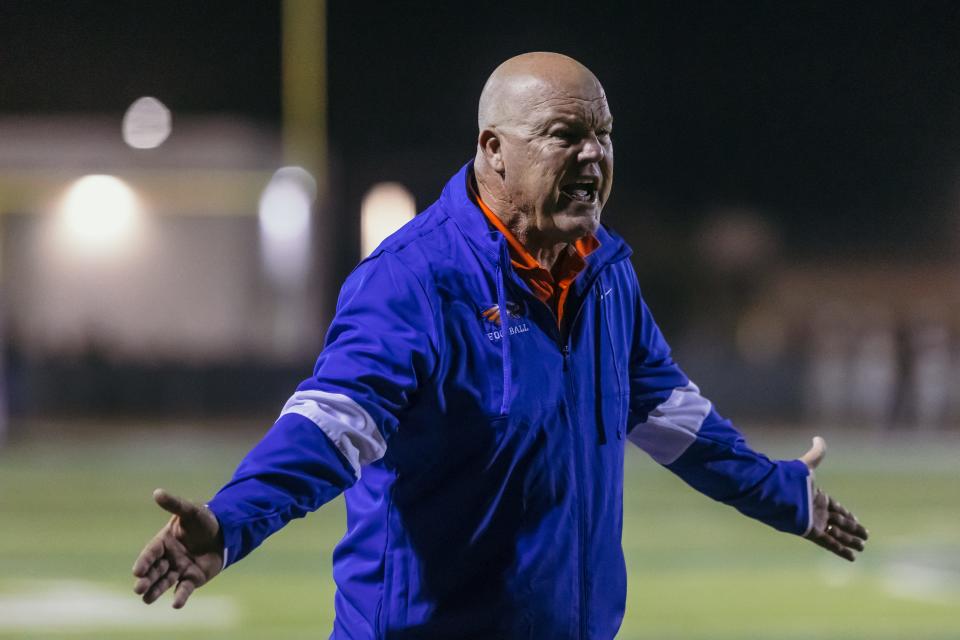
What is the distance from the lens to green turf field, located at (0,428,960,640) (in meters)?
7.71

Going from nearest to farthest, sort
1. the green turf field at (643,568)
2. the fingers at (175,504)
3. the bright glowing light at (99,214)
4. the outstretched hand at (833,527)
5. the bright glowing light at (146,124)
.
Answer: the fingers at (175,504) < the outstretched hand at (833,527) < the green turf field at (643,568) < the bright glowing light at (146,124) < the bright glowing light at (99,214)

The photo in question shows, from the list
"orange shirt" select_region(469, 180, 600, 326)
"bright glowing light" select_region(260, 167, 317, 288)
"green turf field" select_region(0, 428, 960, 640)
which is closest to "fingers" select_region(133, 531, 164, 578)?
"orange shirt" select_region(469, 180, 600, 326)

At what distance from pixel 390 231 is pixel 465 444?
2587 centimetres

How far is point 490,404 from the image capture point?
2957 mm

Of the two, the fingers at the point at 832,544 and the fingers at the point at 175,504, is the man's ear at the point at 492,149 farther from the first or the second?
the fingers at the point at 832,544

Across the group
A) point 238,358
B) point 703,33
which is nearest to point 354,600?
point 238,358

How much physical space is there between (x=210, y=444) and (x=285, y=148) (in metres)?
8.29

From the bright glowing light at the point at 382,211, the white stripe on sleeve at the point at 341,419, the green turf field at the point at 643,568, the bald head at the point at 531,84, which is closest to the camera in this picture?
the white stripe on sleeve at the point at 341,419

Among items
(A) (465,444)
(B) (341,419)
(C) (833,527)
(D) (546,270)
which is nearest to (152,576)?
(B) (341,419)

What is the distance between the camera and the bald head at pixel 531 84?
10.2 feet

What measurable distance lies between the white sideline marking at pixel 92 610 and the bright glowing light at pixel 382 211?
737 inches

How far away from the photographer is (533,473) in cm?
299

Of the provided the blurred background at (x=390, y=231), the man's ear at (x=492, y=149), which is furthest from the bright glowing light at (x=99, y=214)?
the man's ear at (x=492, y=149)

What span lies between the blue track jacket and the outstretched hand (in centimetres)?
71
